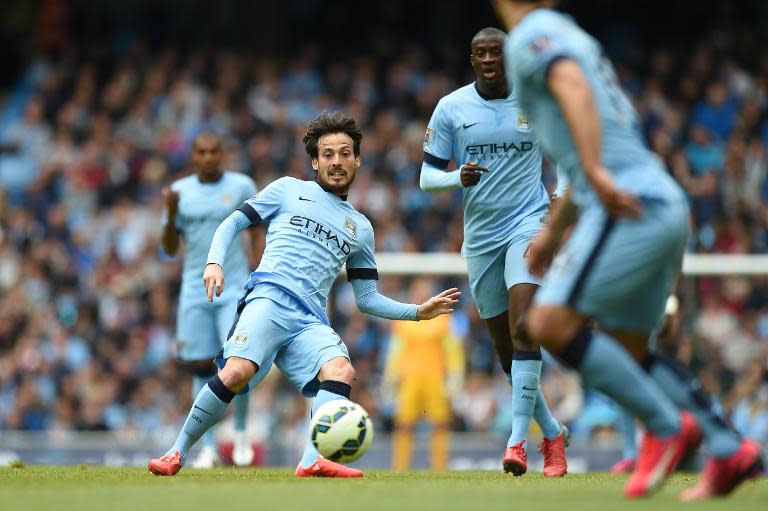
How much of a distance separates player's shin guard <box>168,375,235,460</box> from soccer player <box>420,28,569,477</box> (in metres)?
1.77

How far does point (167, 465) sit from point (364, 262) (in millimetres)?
1679

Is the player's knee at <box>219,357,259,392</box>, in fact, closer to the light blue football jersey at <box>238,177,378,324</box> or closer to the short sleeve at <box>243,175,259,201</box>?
the light blue football jersey at <box>238,177,378,324</box>

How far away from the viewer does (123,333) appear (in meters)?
16.7

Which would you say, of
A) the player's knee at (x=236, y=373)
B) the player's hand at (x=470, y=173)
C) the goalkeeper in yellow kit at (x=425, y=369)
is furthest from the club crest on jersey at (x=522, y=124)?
the goalkeeper in yellow kit at (x=425, y=369)

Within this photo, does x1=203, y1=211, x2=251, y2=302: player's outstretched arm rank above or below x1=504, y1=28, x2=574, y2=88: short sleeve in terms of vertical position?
below

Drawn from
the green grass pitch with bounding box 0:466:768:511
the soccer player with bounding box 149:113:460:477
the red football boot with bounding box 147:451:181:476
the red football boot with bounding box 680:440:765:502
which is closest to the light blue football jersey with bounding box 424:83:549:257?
the soccer player with bounding box 149:113:460:477

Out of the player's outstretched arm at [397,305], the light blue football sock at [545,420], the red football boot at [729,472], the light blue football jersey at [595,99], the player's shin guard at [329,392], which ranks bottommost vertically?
the light blue football sock at [545,420]

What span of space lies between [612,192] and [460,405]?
10.0m

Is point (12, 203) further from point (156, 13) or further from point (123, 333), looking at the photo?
point (156, 13)

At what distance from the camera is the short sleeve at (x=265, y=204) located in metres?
7.84

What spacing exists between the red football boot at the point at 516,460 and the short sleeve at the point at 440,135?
182cm

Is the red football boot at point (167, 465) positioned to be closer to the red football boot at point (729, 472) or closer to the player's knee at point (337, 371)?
the player's knee at point (337, 371)

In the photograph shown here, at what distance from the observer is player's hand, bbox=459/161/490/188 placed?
7.44m

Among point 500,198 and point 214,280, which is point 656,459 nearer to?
point 214,280
